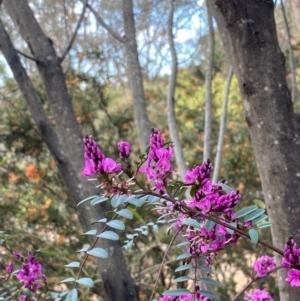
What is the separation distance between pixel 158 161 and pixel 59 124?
1.91m

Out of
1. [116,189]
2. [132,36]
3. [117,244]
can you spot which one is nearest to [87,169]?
[116,189]

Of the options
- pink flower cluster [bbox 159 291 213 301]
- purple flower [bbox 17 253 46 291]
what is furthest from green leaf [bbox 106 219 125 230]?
purple flower [bbox 17 253 46 291]

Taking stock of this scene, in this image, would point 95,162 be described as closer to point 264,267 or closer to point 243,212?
point 243,212

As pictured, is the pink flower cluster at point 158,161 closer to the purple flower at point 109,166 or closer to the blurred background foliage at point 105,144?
the purple flower at point 109,166

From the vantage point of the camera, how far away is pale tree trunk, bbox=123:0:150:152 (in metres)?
2.86

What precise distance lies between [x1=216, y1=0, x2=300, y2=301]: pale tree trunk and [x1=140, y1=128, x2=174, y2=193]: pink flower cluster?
2.60ft

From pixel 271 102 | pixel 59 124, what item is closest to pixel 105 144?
pixel 59 124

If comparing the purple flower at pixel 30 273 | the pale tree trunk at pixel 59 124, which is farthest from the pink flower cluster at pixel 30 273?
the pale tree trunk at pixel 59 124

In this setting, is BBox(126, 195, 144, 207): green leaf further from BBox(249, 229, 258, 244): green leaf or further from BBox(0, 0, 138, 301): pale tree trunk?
BBox(0, 0, 138, 301): pale tree trunk

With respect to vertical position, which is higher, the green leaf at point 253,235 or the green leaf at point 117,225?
the green leaf at point 117,225

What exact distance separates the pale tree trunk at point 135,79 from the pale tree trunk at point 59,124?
13.2 inches

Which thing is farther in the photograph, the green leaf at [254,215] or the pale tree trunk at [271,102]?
the pale tree trunk at [271,102]

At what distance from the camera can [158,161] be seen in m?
0.91

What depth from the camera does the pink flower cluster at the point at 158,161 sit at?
0.91 m
